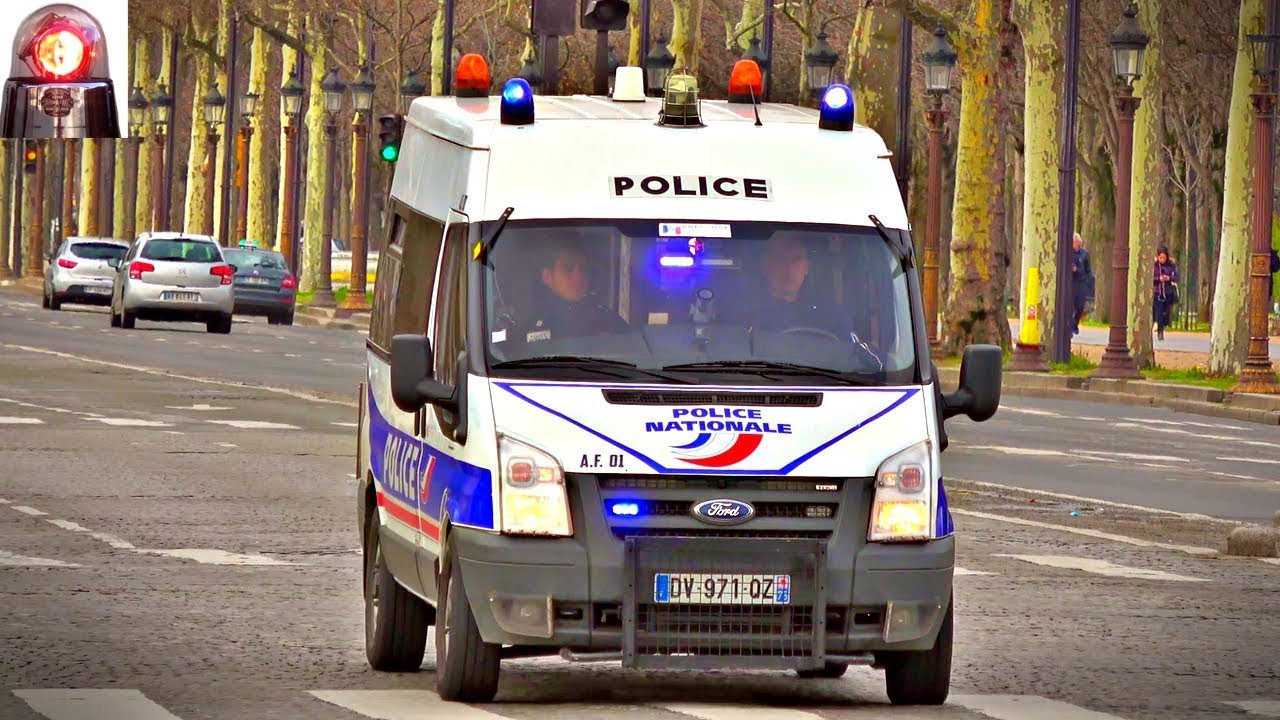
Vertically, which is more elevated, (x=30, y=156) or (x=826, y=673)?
(x=826, y=673)

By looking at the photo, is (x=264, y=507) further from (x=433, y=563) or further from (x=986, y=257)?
(x=986, y=257)

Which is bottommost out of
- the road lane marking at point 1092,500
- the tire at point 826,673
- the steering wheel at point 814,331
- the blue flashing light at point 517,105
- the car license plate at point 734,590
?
the road lane marking at point 1092,500

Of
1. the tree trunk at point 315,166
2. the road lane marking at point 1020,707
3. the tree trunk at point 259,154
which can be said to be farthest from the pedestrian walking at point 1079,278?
the road lane marking at point 1020,707

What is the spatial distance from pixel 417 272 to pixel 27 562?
4157 millimetres

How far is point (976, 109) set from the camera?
140 ft

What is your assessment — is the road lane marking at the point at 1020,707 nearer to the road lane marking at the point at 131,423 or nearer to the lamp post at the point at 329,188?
the road lane marking at the point at 131,423

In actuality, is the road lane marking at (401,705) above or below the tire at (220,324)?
above

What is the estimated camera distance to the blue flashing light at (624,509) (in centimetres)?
930

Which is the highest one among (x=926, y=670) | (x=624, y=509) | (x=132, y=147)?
(x=624, y=509)

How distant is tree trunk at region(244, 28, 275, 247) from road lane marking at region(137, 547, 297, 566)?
67.0m

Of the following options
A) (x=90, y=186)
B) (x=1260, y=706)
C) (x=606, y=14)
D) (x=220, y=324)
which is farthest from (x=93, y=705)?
(x=90, y=186)

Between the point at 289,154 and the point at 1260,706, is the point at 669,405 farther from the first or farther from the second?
the point at 289,154

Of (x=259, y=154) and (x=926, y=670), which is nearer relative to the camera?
(x=926, y=670)

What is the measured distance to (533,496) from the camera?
9.31 metres
